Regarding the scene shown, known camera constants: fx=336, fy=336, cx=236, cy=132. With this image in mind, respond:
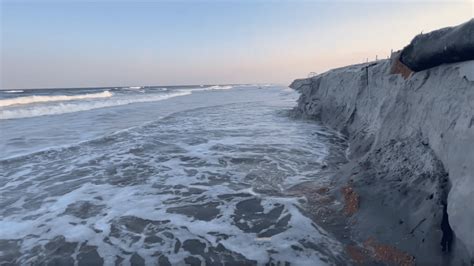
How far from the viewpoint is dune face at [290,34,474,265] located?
3.55m

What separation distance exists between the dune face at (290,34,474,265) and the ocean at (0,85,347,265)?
781 millimetres

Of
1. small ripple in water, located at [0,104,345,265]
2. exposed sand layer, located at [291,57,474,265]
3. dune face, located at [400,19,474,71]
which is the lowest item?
small ripple in water, located at [0,104,345,265]

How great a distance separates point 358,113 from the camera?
426 inches

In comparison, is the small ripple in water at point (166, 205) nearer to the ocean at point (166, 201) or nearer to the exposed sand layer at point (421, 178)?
the ocean at point (166, 201)

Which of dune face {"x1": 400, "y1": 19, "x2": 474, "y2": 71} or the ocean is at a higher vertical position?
dune face {"x1": 400, "y1": 19, "x2": 474, "y2": 71}

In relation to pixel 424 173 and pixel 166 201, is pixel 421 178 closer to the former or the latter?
pixel 424 173

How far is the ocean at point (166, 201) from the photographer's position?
4293mm

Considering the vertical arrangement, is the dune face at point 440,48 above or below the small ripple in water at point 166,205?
above

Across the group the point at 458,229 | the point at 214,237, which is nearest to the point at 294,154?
the point at 214,237

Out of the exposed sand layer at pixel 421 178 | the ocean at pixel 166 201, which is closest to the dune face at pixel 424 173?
the exposed sand layer at pixel 421 178

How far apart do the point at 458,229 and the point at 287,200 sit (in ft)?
8.94

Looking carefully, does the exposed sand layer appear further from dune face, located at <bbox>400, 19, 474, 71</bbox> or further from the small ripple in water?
the small ripple in water

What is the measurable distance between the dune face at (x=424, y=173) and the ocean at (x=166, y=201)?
781 millimetres

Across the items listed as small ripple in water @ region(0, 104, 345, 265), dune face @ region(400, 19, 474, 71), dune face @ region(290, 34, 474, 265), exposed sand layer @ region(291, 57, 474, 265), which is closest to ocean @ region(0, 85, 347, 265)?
small ripple in water @ region(0, 104, 345, 265)
